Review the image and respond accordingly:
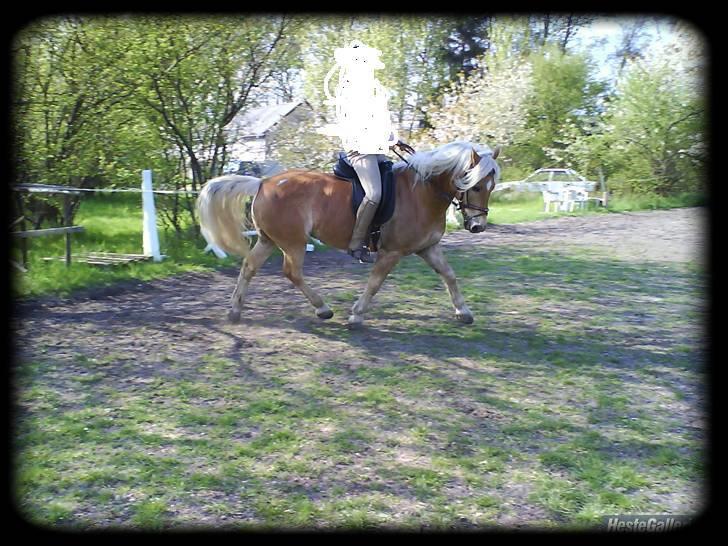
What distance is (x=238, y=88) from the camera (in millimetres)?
10758

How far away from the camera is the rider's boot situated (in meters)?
5.80

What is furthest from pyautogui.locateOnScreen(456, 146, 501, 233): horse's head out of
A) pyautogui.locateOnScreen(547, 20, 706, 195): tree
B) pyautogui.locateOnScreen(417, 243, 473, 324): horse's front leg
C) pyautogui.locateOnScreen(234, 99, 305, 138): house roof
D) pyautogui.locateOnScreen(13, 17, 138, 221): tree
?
pyautogui.locateOnScreen(547, 20, 706, 195): tree

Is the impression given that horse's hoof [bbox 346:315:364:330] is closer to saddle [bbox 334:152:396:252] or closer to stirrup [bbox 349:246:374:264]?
stirrup [bbox 349:246:374:264]

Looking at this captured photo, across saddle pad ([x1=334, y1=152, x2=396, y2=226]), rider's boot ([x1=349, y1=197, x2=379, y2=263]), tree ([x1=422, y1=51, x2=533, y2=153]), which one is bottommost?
rider's boot ([x1=349, y1=197, x2=379, y2=263])

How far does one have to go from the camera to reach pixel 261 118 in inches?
490

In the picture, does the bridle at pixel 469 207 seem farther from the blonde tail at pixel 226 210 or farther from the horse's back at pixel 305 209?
the blonde tail at pixel 226 210

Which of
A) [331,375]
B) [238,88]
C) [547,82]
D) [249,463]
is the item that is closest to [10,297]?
[331,375]

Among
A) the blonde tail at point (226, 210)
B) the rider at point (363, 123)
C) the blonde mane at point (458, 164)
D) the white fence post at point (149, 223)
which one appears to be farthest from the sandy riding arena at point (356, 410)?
the white fence post at point (149, 223)

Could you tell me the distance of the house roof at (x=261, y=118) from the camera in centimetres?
1133

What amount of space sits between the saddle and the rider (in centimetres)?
8

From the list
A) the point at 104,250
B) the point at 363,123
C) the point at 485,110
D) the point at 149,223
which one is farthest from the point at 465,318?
the point at 485,110

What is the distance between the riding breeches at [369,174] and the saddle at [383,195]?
0.08 m

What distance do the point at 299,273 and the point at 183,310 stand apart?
1.51 meters
